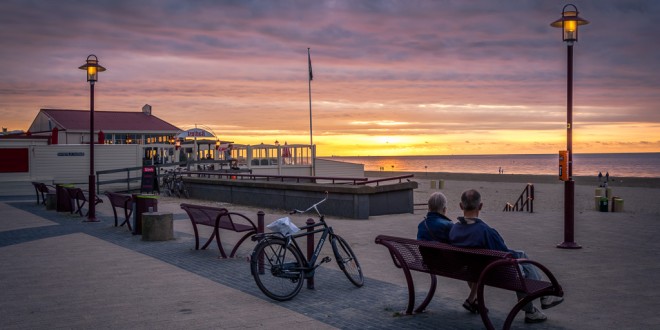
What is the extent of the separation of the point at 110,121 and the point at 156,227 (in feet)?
150

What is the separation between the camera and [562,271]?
9766 mm

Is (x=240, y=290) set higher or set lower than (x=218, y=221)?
lower

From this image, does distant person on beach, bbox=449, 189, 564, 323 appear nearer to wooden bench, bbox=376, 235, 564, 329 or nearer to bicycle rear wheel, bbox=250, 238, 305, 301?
wooden bench, bbox=376, 235, 564, 329

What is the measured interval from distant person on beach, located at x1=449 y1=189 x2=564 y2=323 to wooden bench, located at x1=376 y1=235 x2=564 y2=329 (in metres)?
0.15

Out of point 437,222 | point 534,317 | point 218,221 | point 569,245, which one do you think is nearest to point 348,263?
point 437,222

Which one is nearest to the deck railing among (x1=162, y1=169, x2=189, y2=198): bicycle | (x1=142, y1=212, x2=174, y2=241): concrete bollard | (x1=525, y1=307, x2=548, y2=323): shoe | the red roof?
(x1=142, y1=212, x2=174, y2=241): concrete bollard

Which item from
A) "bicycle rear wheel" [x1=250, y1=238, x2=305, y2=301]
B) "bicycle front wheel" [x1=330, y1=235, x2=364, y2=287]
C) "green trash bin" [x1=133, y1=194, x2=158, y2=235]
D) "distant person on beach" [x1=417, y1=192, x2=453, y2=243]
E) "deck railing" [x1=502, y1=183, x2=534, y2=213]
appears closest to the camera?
"distant person on beach" [x1=417, y1=192, x2=453, y2=243]

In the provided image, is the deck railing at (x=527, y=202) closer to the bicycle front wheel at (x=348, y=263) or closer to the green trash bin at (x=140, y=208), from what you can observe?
the green trash bin at (x=140, y=208)

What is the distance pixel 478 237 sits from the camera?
6414 mm

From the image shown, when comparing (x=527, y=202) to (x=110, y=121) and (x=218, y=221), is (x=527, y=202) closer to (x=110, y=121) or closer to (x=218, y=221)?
(x=218, y=221)

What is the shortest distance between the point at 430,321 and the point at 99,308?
3.63 metres

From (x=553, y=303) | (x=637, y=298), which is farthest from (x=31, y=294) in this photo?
(x=637, y=298)

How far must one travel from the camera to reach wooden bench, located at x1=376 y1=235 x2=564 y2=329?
19.3ft

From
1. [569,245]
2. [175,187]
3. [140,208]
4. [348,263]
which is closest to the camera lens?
[348,263]
